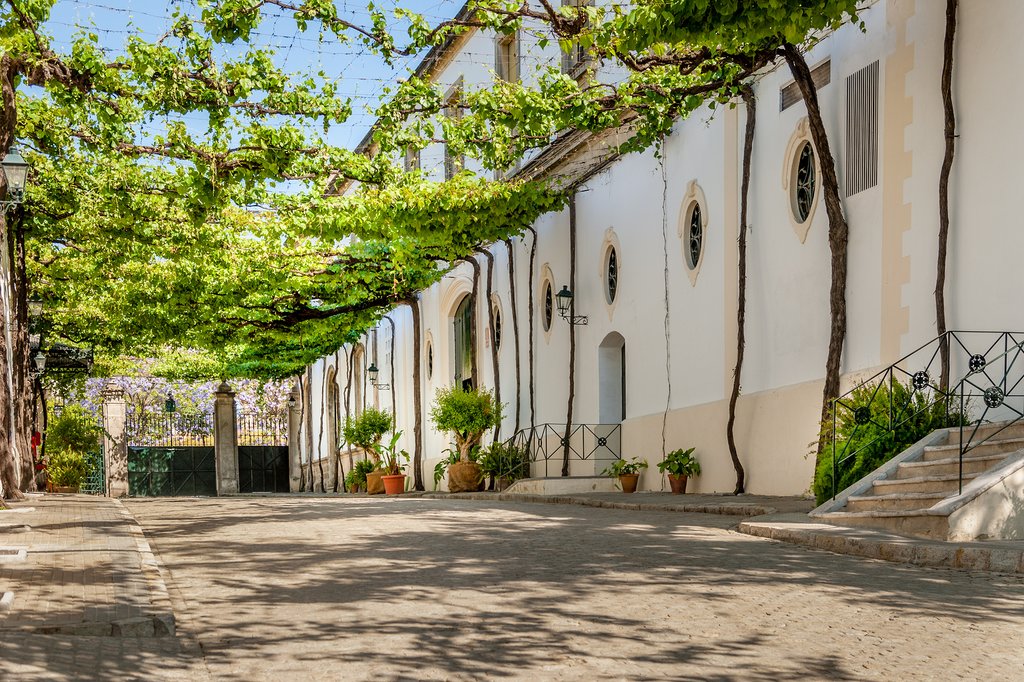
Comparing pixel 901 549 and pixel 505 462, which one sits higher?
pixel 901 549

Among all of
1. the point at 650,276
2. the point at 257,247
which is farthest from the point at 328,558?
the point at 257,247

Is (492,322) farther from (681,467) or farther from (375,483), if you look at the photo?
(681,467)

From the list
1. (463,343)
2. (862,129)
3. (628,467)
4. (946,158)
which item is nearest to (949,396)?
(946,158)

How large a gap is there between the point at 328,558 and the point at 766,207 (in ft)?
28.8

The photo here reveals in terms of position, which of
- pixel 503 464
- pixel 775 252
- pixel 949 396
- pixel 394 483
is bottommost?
pixel 394 483

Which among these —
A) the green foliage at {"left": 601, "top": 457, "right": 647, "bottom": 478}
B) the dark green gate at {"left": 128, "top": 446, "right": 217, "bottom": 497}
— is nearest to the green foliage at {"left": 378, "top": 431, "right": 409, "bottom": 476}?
the dark green gate at {"left": 128, "top": 446, "right": 217, "bottom": 497}

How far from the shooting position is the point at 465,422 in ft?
74.8

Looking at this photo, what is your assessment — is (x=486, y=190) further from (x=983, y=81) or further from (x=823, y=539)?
(x=823, y=539)

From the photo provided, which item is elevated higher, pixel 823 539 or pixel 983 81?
pixel 983 81

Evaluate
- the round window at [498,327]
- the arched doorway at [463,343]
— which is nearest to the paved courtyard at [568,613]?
the round window at [498,327]

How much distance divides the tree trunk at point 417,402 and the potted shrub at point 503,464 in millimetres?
6731

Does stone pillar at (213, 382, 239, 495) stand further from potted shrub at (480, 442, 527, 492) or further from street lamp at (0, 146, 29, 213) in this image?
street lamp at (0, 146, 29, 213)

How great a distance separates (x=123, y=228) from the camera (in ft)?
61.1

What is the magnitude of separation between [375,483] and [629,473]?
12.8m
